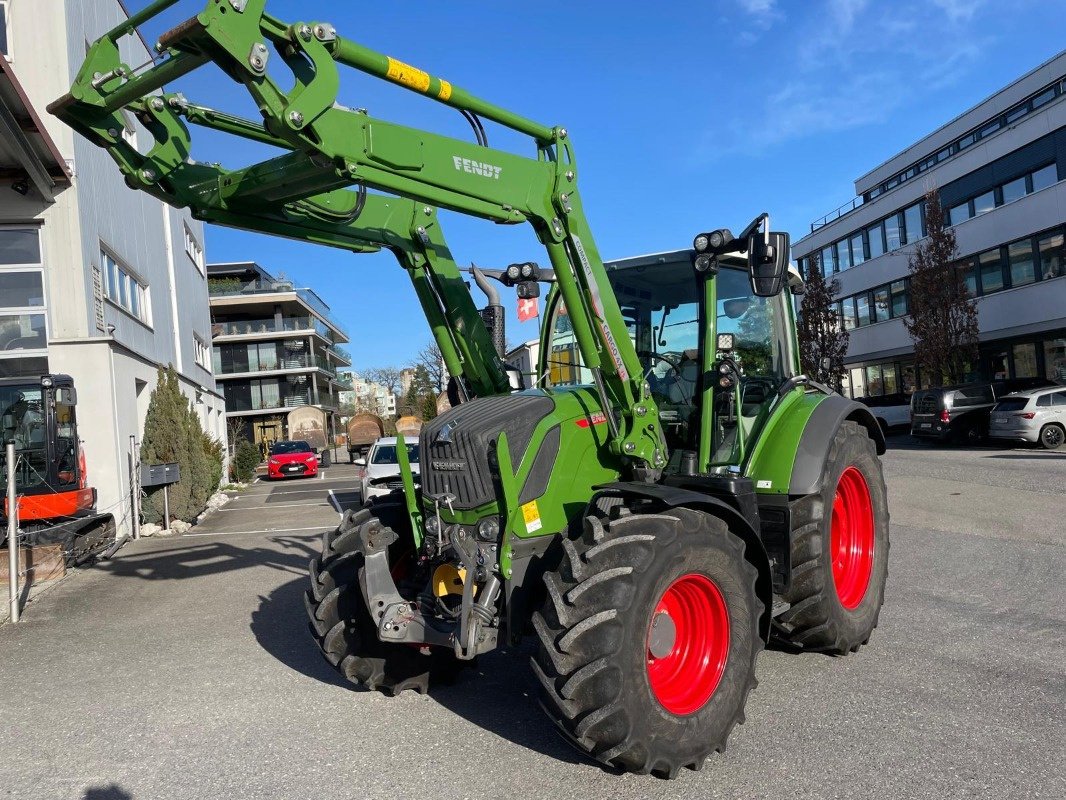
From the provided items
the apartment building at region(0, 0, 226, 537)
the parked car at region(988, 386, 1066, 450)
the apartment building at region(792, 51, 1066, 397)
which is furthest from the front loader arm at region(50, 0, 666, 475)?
the apartment building at region(792, 51, 1066, 397)

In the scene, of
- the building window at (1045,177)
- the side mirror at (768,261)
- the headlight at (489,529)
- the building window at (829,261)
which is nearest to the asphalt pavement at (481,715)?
the headlight at (489,529)

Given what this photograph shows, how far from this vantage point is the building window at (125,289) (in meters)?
16.2

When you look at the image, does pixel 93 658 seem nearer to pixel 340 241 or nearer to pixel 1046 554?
pixel 340 241

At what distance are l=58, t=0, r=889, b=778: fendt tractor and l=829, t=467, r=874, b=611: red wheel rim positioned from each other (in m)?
0.02

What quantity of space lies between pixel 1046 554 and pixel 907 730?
5.34 meters

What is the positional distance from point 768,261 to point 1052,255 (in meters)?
27.7

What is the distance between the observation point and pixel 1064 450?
66.7ft

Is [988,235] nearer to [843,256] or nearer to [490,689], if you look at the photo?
[843,256]

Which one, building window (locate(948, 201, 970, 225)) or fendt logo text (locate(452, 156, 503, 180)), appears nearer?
fendt logo text (locate(452, 156, 503, 180))

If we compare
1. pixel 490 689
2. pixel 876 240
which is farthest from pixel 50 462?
pixel 876 240

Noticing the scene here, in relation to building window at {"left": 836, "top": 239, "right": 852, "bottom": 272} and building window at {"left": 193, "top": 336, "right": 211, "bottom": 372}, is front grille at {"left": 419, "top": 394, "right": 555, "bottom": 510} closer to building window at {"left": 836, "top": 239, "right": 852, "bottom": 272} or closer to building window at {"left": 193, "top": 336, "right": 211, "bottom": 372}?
building window at {"left": 193, "top": 336, "right": 211, "bottom": 372}

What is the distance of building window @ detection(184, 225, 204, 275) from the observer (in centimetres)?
2844

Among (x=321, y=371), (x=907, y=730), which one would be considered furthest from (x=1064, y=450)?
(x=321, y=371)

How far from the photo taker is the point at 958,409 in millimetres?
23859
